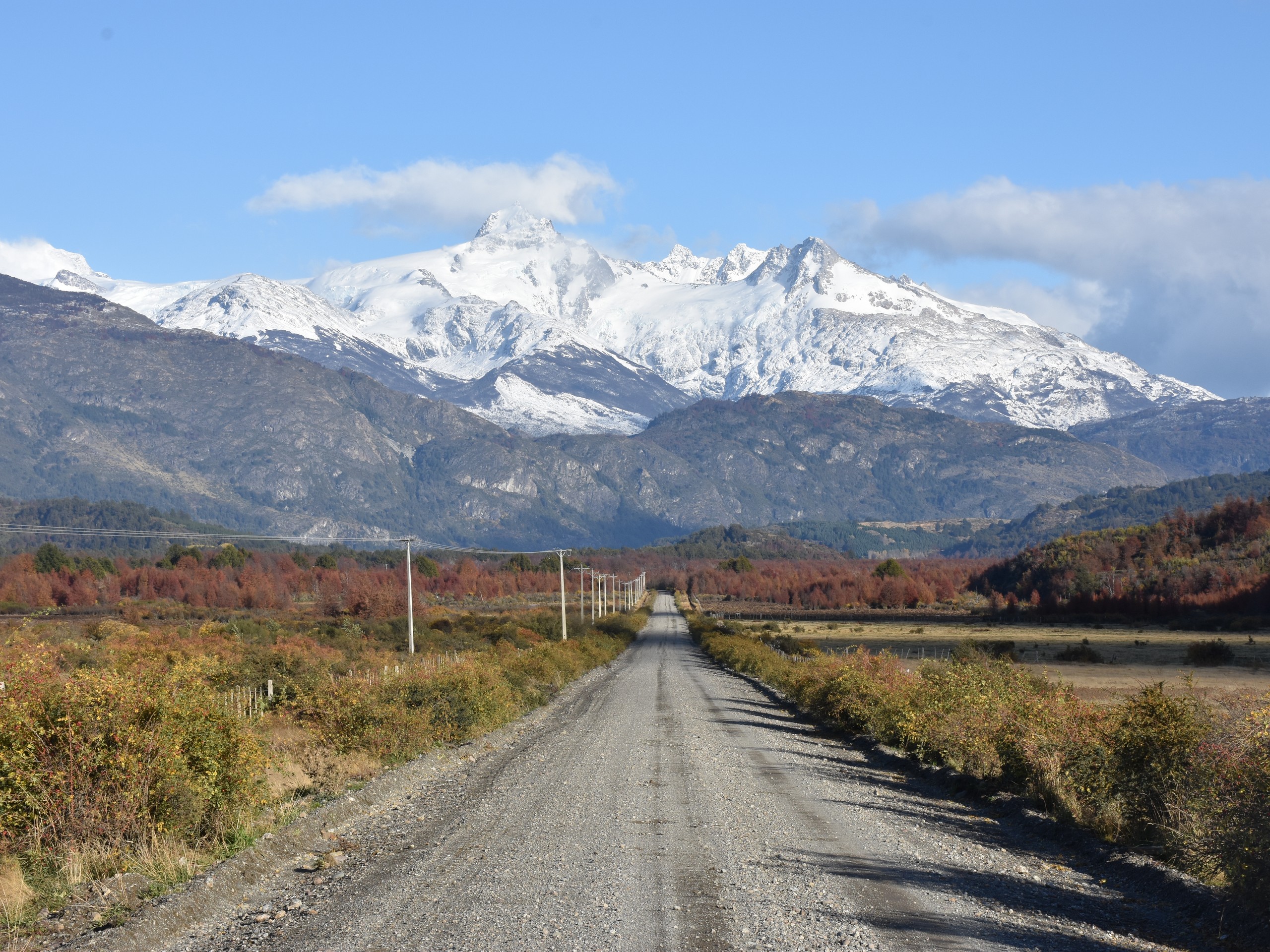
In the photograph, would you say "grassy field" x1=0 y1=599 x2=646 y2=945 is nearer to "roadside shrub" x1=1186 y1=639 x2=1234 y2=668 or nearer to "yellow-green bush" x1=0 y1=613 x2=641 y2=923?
"yellow-green bush" x1=0 y1=613 x2=641 y2=923

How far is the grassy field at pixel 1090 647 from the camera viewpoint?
5291cm

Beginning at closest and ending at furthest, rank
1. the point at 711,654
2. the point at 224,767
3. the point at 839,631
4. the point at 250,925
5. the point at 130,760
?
the point at 250,925 → the point at 130,760 → the point at 224,767 → the point at 711,654 → the point at 839,631

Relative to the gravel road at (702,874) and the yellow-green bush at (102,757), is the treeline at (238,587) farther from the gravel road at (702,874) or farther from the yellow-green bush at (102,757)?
the yellow-green bush at (102,757)

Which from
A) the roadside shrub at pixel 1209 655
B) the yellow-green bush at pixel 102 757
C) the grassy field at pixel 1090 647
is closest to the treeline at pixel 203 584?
the grassy field at pixel 1090 647

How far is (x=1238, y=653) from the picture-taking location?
7438 cm

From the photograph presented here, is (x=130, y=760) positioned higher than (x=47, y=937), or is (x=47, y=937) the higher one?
(x=130, y=760)

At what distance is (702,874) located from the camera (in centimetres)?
1267

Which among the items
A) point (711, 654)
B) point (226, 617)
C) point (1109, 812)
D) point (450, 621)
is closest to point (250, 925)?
point (1109, 812)

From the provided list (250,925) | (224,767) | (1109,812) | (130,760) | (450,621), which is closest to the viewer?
(250,925)

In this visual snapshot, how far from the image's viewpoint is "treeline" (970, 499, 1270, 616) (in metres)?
122

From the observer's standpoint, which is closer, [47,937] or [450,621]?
[47,937]

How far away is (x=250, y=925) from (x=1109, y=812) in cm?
1085

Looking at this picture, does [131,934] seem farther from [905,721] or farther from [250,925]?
[905,721]

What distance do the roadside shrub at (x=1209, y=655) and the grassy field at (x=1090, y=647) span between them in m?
0.52
